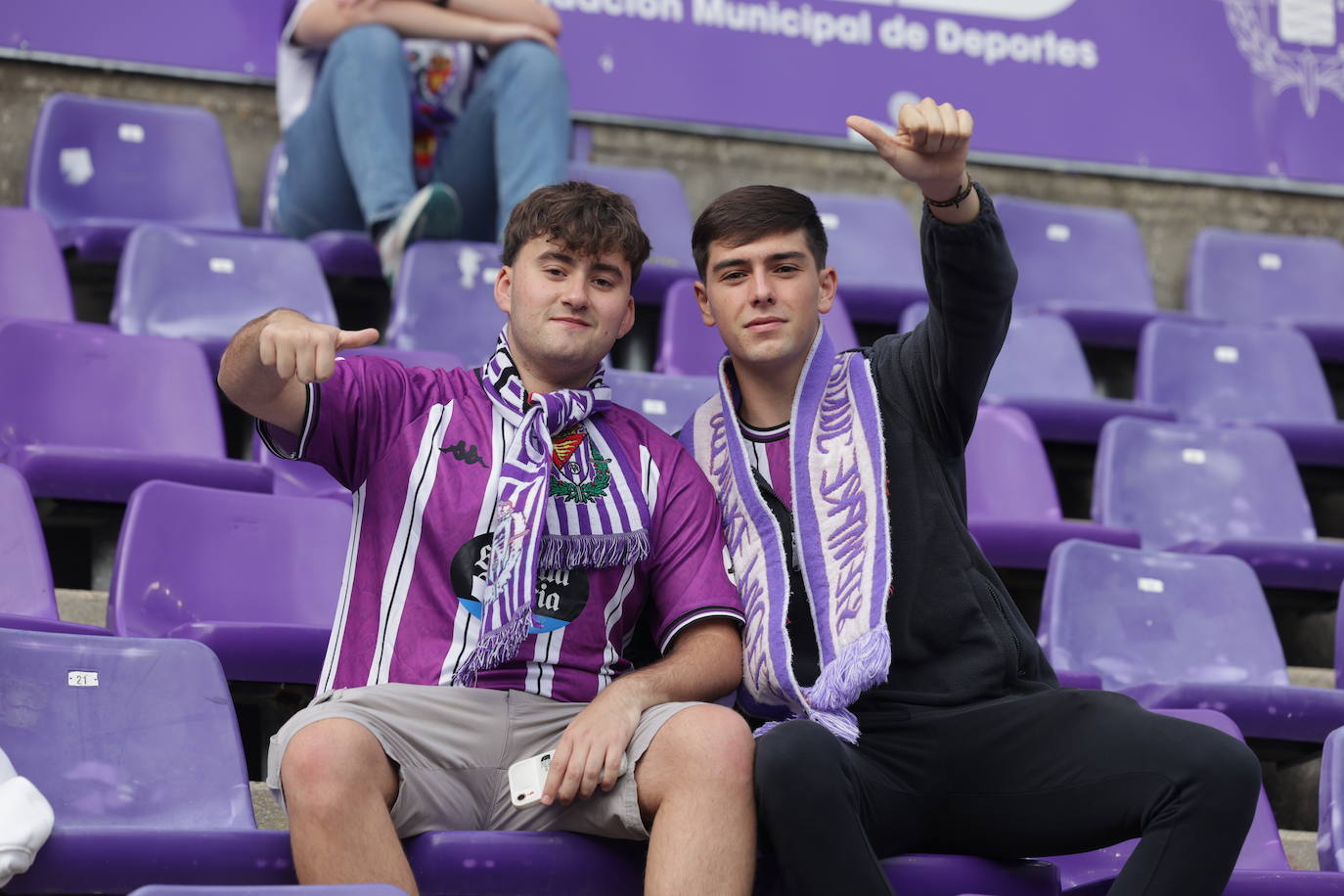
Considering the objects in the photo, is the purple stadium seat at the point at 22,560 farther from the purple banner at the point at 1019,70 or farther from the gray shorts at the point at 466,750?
the purple banner at the point at 1019,70

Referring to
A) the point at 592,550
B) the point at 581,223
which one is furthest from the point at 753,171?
the point at 592,550

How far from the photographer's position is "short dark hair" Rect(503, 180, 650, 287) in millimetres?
1986

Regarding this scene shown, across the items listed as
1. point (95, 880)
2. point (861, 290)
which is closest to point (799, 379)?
point (95, 880)

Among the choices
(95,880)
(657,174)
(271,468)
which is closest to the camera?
(95,880)

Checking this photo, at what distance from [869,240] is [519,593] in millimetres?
2600

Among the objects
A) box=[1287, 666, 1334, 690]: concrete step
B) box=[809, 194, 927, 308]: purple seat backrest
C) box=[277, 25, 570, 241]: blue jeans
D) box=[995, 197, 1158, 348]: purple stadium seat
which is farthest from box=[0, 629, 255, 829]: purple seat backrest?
box=[995, 197, 1158, 348]: purple stadium seat

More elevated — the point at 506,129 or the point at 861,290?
the point at 506,129

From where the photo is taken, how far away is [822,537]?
196cm

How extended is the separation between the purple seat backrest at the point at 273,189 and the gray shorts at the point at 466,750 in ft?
7.04

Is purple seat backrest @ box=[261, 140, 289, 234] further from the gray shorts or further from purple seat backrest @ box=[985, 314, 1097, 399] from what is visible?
the gray shorts

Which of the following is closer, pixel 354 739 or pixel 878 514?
pixel 354 739

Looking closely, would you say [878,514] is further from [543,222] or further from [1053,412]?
[1053,412]

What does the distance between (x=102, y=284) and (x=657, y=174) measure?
4.39 ft

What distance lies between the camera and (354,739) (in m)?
1.64
